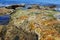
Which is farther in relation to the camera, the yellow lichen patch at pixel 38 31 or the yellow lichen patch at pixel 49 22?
the yellow lichen patch at pixel 49 22

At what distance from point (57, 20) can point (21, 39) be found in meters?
1.43

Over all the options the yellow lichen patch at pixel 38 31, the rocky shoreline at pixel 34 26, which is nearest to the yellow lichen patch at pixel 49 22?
the rocky shoreline at pixel 34 26

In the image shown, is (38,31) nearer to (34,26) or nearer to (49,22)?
(34,26)

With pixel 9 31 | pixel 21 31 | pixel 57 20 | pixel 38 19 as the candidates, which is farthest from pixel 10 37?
pixel 57 20

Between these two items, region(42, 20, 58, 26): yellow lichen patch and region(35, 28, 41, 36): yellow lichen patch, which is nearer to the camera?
region(35, 28, 41, 36): yellow lichen patch

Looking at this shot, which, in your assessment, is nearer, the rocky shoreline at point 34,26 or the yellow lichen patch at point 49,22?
the rocky shoreline at point 34,26

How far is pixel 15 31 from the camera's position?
852 centimetres

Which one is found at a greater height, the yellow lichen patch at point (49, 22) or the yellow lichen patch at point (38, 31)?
the yellow lichen patch at point (49, 22)

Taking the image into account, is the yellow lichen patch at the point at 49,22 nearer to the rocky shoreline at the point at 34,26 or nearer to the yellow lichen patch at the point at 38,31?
the rocky shoreline at the point at 34,26

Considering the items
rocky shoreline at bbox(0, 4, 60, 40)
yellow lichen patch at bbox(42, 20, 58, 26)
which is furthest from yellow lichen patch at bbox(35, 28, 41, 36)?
yellow lichen patch at bbox(42, 20, 58, 26)

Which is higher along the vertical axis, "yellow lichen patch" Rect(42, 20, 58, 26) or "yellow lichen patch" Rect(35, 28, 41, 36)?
"yellow lichen patch" Rect(42, 20, 58, 26)

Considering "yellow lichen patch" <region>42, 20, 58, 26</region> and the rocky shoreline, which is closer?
the rocky shoreline

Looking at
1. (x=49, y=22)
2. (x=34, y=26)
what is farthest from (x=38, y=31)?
(x=49, y=22)

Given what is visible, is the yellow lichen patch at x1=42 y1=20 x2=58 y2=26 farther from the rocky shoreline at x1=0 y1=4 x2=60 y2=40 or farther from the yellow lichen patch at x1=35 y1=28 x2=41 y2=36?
the yellow lichen patch at x1=35 y1=28 x2=41 y2=36
